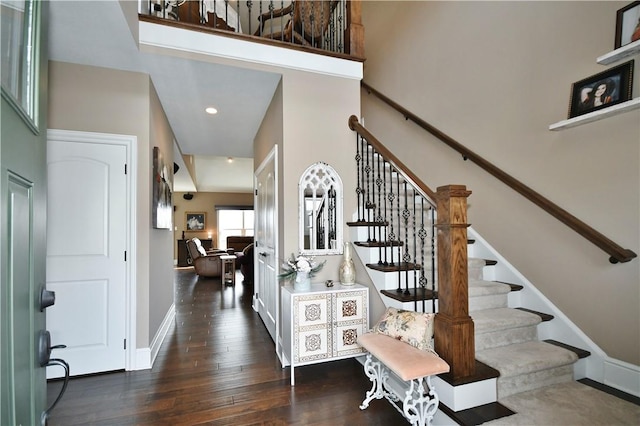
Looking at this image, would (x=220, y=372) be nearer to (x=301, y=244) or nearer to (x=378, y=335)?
(x=301, y=244)

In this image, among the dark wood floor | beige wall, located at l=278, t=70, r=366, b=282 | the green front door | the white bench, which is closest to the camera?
the green front door

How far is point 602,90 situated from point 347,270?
239cm

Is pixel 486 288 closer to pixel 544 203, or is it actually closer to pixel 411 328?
pixel 544 203

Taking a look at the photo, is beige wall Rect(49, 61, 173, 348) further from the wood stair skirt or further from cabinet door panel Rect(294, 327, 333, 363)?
the wood stair skirt

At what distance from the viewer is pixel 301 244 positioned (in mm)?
2961

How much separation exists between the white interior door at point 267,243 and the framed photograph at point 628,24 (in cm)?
291

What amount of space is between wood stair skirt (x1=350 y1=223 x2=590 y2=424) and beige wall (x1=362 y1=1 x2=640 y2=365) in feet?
0.99

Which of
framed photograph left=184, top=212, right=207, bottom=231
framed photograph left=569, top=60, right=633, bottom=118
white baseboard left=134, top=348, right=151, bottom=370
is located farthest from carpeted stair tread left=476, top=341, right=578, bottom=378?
framed photograph left=184, top=212, right=207, bottom=231

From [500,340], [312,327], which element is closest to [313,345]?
[312,327]

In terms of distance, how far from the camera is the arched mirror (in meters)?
3.00

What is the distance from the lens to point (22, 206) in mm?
779

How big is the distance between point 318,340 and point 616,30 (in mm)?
3216

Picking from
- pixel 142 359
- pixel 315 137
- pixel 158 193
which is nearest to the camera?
pixel 142 359

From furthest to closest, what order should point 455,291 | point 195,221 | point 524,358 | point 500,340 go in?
1. point 195,221
2. point 500,340
3. point 524,358
4. point 455,291
